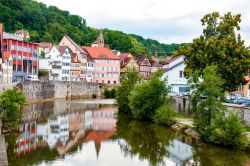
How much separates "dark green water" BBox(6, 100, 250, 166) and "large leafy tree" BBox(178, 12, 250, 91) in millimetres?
9295

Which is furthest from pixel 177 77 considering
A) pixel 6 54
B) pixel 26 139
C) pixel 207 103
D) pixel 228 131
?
pixel 26 139

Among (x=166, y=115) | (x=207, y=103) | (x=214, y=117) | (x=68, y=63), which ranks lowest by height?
(x=166, y=115)

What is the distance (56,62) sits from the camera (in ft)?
Result: 340

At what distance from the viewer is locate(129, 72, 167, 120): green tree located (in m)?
53.1

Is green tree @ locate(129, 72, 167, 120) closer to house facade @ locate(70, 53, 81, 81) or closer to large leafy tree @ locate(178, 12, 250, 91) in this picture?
large leafy tree @ locate(178, 12, 250, 91)

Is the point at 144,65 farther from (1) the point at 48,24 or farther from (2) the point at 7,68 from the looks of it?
(2) the point at 7,68

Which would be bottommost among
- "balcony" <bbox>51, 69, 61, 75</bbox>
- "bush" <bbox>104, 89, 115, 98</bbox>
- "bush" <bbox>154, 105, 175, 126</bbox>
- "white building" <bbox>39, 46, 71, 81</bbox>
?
"bush" <bbox>154, 105, 175, 126</bbox>

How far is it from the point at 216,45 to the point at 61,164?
85.1ft

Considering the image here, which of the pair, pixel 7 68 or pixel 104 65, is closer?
pixel 7 68

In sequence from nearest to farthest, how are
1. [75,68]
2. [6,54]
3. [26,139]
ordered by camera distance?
[26,139]
[6,54]
[75,68]

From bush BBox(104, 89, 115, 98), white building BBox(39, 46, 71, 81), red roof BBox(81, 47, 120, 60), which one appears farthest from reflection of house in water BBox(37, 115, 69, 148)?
red roof BBox(81, 47, 120, 60)

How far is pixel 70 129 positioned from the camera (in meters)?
48.5

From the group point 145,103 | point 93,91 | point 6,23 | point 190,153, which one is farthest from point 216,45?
point 6,23

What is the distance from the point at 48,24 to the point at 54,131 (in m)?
111
